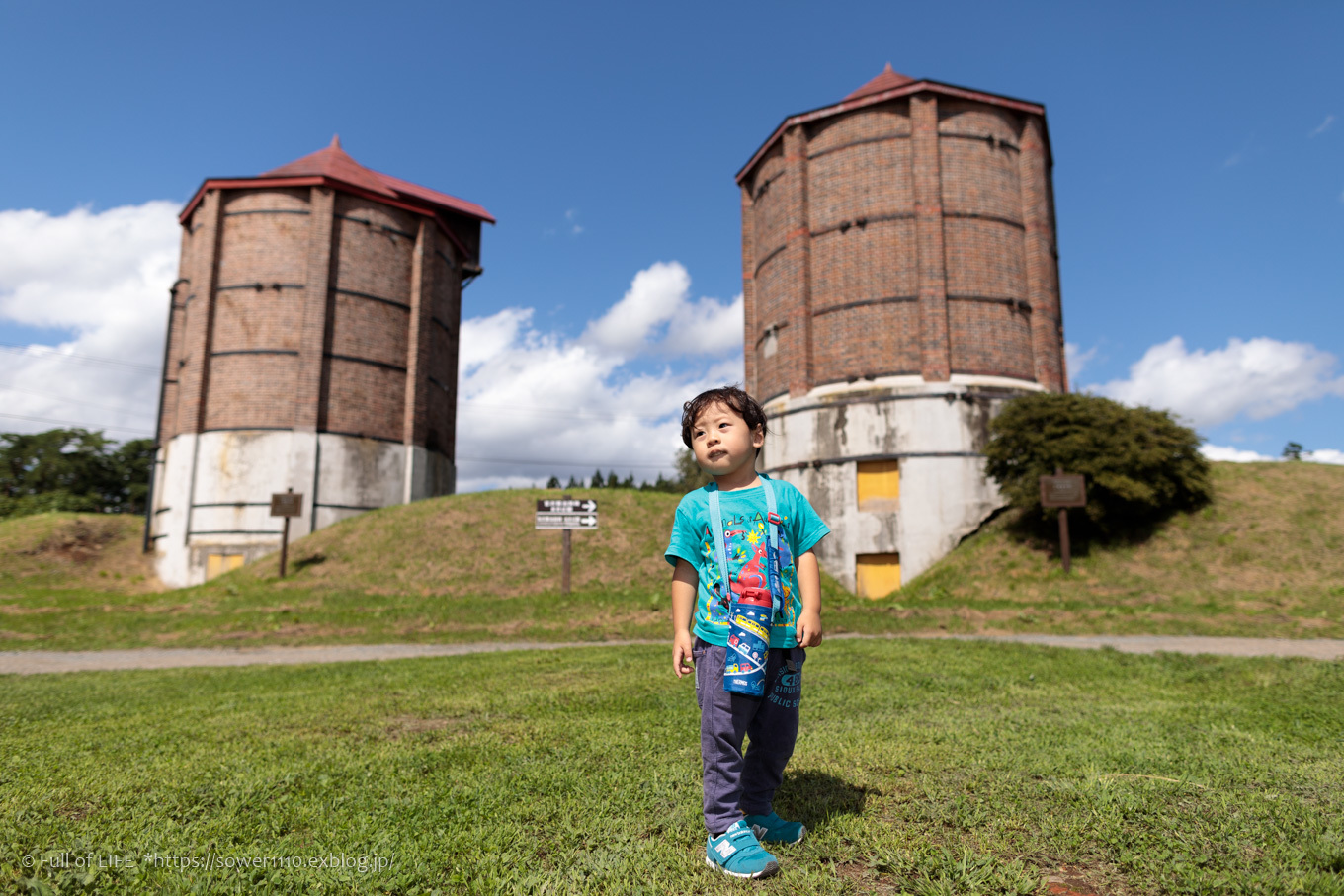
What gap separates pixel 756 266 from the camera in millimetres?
27641

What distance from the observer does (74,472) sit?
52.3 m

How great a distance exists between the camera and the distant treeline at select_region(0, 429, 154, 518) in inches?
2024

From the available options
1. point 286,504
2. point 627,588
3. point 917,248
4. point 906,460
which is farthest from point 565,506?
point 917,248

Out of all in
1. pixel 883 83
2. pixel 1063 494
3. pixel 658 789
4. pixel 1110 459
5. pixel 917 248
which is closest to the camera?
pixel 658 789

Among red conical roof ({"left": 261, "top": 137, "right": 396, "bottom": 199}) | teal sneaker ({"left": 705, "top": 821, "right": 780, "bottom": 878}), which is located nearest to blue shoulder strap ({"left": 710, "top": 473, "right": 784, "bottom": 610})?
teal sneaker ({"left": 705, "top": 821, "right": 780, "bottom": 878})

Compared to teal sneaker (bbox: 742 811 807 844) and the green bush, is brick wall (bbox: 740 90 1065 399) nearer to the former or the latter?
the green bush

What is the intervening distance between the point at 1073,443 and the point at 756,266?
13.5 m

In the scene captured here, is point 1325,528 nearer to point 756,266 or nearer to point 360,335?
point 756,266

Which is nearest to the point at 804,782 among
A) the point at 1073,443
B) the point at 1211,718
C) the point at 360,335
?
the point at 1211,718

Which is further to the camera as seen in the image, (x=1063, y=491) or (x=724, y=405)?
(x=1063, y=491)

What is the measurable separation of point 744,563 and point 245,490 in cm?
2986

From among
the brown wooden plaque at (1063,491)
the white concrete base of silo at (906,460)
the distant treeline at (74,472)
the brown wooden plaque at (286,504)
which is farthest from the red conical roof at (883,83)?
the distant treeline at (74,472)

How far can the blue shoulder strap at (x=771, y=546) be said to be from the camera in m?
3.07

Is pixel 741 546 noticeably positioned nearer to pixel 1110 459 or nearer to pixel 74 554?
pixel 1110 459
